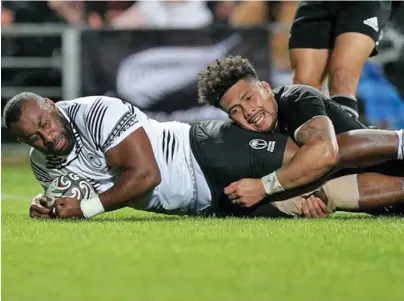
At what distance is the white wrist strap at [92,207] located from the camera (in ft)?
21.5

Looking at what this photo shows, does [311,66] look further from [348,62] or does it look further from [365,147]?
[365,147]

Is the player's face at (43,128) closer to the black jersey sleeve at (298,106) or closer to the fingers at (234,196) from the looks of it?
the fingers at (234,196)

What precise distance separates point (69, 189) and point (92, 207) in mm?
201

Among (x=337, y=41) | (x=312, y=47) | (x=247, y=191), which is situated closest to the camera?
(x=247, y=191)

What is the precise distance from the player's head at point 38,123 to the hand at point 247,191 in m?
1.08

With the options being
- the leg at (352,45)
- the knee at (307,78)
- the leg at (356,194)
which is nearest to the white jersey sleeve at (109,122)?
the leg at (356,194)

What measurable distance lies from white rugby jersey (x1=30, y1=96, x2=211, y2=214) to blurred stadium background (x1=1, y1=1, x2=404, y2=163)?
631 cm

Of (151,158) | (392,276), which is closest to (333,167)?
(151,158)

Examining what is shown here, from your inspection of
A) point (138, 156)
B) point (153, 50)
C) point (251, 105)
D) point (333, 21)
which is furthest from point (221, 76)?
point (153, 50)

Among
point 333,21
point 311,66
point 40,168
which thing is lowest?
point 40,168

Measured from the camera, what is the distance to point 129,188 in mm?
6406

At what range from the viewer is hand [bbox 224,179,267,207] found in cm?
661

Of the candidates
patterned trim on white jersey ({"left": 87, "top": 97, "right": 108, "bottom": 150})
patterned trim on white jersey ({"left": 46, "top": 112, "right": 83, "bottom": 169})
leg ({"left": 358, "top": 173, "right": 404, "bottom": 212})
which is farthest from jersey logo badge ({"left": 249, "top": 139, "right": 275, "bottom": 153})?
patterned trim on white jersey ({"left": 46, "top": 112, "right": 83, "bottom": 169})

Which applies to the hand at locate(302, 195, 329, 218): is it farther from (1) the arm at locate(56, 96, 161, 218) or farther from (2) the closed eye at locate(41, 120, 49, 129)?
(2) the closed eye at locate(41, 120, 49, 129)
